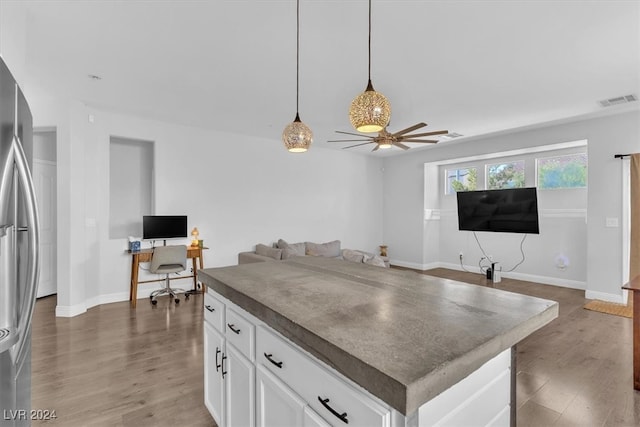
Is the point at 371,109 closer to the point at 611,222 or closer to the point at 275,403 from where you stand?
the point at 275,403

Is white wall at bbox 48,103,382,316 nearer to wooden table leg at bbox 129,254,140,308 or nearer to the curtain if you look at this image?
wooden table leg at bbox 129,254,140,308

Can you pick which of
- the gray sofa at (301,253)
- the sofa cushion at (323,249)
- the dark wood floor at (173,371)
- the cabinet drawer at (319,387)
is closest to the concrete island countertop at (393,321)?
the cabinet drawer at (319,387)

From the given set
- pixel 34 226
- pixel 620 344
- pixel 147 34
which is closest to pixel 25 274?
pixel 34 226

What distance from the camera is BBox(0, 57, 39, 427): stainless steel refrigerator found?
3.11 feet

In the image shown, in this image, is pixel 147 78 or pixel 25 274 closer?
pixel 25 274

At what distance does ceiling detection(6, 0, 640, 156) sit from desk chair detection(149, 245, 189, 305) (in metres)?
1.89

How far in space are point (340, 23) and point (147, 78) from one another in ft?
7.05

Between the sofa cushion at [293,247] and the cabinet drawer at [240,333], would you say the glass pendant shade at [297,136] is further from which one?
the sofa cushion at [293,247]

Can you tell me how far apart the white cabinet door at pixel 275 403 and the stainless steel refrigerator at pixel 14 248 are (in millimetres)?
816

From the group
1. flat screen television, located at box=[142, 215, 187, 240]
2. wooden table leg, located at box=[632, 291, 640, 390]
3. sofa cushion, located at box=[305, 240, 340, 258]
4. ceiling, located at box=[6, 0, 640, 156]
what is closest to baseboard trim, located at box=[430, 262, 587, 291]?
ceiling, located at box=[6, 0, 640, 156]

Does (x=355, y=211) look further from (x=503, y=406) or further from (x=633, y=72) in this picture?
(x=503, y=406)

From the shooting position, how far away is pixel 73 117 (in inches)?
153

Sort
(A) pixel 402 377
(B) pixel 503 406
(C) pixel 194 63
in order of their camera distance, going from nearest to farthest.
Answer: (A) pixel 402 377, (B) pixel 503 406, (C) pixel 194 63

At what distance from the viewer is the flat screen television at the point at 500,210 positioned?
5.28 m
